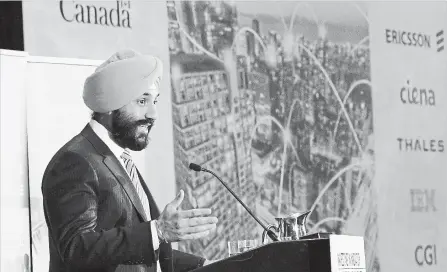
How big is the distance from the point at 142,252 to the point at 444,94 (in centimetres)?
473

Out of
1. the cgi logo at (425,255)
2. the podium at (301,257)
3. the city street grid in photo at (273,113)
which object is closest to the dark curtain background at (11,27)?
the city street grid in photo at (273,113)

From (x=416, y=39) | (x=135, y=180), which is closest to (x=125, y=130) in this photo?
(x=135, y=180)

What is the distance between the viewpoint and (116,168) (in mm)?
3049

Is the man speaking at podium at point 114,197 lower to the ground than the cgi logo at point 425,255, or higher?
higher

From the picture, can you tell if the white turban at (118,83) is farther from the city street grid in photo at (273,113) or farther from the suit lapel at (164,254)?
the city street grid in photo at (273,113)

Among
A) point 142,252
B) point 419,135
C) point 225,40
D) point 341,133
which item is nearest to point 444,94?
point 419,135

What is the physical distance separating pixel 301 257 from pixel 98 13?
9.87 ft

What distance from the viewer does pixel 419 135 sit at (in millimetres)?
6895

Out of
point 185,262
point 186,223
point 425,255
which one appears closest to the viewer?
point 186,223

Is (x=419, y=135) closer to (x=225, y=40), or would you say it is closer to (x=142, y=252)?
(x=225, y=40)

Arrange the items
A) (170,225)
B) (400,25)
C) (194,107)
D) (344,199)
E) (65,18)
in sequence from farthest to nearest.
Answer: (400,25), (344,199), (194,107), (65,18), (170,225)

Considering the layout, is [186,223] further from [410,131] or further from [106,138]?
[410,131]

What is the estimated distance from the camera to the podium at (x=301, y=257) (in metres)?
2.56

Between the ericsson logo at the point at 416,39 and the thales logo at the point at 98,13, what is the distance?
228cm
